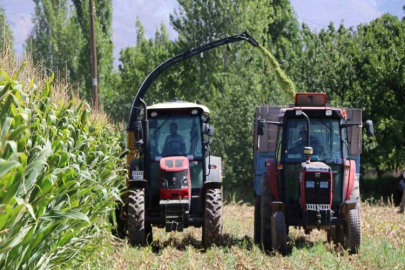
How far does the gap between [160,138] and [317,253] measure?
3.18 meters

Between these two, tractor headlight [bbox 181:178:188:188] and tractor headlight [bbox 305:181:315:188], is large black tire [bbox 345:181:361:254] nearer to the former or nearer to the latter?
tractor headlight [bbox 305:181:315:188]

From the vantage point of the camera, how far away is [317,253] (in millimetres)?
9719

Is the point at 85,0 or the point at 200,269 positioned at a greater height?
the point at 85,0

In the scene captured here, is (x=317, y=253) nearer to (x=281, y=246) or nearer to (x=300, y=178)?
(x=281, y=246)

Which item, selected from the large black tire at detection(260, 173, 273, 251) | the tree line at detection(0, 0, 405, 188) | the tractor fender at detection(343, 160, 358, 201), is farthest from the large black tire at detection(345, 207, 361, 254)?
the tree line at detection(0, 0, 405, 188)

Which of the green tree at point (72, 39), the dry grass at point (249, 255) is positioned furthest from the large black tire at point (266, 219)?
the green tree at point (72, 39)

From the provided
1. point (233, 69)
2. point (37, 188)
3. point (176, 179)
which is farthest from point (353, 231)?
point (233, 69)

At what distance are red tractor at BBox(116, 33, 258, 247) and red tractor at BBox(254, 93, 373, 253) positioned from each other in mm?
920

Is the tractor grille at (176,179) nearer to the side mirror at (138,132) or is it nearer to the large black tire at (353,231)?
the side mirror at (138,132)

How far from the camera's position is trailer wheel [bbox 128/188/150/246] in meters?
10.1

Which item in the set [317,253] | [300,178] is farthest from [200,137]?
[317,253]

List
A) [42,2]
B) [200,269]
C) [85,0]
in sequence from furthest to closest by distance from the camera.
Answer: [42,2] → [85,0] → [200,269]

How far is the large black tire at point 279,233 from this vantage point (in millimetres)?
9703

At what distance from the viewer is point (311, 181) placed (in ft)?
32.3
